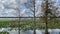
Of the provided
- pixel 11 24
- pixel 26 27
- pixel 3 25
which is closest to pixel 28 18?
pixel 26 27

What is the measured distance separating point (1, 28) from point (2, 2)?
594 mm

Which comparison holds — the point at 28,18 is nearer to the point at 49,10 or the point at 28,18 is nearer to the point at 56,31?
the point at 49,10

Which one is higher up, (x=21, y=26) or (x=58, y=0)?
(x=58, y=0)

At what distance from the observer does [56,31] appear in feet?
10.0

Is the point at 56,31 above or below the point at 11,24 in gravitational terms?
below

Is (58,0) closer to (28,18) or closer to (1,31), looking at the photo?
(28,18)

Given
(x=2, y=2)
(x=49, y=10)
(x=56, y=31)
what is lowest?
(x=56, y=31)

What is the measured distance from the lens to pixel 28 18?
117 inches

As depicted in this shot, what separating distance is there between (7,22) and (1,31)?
10.1 inches


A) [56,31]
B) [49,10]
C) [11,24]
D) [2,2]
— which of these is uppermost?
[2,2]

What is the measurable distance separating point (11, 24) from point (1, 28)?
24cm

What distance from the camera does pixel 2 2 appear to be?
2.99 metres

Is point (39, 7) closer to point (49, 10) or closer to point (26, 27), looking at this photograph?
point (49, 10)

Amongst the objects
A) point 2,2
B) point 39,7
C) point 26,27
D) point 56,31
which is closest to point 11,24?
point 26,27
